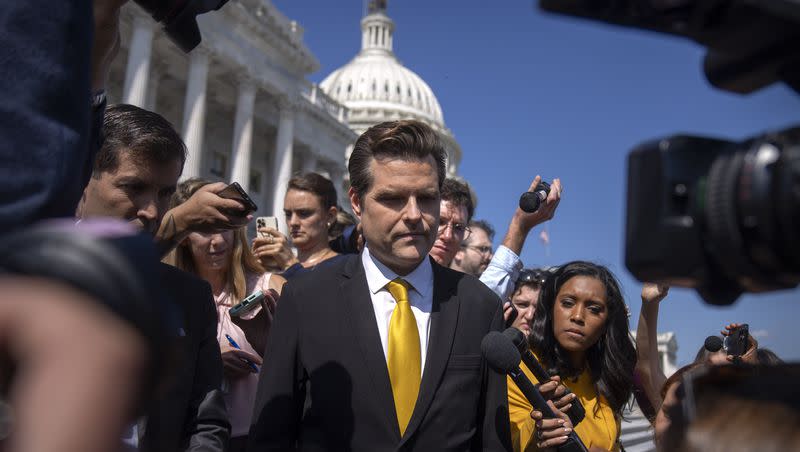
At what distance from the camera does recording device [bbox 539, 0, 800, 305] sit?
99 centimetres

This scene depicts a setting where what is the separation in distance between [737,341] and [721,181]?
3.53 m

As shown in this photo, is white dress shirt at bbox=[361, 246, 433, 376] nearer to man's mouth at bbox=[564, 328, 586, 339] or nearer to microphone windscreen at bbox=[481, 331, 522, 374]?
microphone windscreen at bbox=[481, 331, 522, 374]

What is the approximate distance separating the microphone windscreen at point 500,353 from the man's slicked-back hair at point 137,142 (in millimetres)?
1491

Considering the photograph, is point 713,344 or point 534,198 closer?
point 534,198

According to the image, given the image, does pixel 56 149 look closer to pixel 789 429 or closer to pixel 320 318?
pixel 789 429

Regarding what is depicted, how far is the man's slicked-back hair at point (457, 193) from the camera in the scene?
5133 millimetres

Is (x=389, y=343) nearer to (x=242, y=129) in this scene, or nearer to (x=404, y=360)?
(x=404, y=360)

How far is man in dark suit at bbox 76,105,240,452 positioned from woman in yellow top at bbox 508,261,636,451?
5.40 feet

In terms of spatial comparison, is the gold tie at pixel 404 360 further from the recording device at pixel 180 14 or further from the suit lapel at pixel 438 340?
the recording device at pixel 180 14

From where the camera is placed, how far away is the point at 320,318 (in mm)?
2734

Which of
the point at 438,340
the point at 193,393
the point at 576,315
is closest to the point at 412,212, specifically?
the point at 438,340

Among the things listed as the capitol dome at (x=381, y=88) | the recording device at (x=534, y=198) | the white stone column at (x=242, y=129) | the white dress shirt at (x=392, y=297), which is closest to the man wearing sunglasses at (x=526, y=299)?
the recording device at (x=534, y=198)

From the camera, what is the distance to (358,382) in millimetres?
2568

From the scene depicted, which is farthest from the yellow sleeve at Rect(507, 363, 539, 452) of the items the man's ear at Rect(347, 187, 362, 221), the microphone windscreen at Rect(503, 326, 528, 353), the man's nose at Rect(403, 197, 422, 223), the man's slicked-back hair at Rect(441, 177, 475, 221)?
the man's slicked-back hair at Rect(441, 177, 475, 221)
